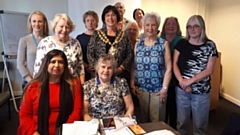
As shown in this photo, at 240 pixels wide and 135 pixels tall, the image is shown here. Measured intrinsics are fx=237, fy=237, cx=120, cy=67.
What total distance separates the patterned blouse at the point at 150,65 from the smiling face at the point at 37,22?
1.11m

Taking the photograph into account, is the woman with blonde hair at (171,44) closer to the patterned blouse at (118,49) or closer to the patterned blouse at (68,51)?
the patterned blouse at (118,49)

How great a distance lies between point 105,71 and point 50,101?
0.49 metres

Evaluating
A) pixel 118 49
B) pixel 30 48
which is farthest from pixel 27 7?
pixel 118 49

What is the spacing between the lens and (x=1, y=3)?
439 centimetres

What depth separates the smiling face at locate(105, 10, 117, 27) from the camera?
2369 mm

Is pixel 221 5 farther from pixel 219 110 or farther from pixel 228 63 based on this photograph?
pixel 219 110

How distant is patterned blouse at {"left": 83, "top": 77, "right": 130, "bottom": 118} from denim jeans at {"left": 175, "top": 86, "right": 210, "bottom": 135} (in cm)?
71

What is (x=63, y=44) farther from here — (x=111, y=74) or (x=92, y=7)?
(x=92, y=7)

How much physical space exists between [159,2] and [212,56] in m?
3.09

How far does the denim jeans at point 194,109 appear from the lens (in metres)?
2.26

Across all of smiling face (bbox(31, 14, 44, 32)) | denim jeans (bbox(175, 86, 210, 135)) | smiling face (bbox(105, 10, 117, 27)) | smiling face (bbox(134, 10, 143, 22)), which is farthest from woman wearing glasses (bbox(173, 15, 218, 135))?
smiling face (bbox(31, 14, 44, 32))

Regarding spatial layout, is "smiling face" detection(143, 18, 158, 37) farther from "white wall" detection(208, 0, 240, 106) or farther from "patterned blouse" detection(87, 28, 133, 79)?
"white wall" detection(208, 0, 240, 106)

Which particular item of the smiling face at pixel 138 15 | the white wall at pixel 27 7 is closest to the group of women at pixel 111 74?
the smiling face at pixel 138 15

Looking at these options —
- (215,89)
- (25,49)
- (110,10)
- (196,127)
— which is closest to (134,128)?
(196,127)
